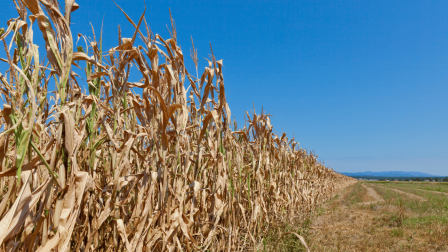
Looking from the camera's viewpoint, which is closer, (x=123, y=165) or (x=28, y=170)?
(x=28, y=170)

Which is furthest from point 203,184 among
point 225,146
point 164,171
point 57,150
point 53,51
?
point 53,51

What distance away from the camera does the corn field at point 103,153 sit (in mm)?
1305

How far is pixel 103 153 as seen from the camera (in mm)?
2172

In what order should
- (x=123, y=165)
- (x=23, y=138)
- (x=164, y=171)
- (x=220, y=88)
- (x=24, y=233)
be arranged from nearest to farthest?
(x=23, y=138)
(x=24, y=233)
(x=123, y=165)
(x=164, y=171)
(x=220, y=88)

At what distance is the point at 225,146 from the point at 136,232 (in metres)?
1.39

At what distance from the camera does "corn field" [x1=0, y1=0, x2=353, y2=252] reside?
130 centimetres

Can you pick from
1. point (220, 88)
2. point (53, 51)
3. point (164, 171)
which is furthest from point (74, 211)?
point (220, 88)

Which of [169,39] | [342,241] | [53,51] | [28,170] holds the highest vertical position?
[169,39]

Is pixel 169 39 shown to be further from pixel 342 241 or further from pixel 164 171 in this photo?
pixel 342 241

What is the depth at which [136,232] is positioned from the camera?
1841 mm

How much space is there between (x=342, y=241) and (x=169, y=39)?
217 inches

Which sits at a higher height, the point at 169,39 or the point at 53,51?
the point at 169,39

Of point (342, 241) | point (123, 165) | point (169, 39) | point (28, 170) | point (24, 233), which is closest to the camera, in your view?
point (28, 170)

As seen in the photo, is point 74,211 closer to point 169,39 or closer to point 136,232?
point 136,232
